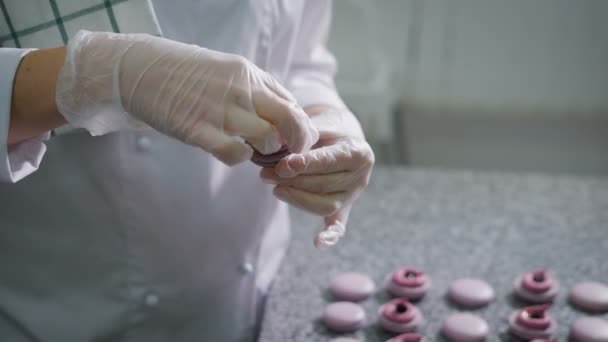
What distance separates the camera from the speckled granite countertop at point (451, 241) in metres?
0.83

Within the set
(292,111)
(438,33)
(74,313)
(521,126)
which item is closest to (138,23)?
(292,111)

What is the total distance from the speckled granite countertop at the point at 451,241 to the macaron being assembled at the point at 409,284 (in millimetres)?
15

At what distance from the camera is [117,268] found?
790 millimetres

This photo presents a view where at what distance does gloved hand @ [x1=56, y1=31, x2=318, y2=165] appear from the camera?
→ 547mm

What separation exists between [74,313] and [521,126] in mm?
1211

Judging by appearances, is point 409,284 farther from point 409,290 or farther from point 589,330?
point 589,330

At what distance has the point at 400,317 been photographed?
0.77 metres

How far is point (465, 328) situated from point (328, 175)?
24 cm

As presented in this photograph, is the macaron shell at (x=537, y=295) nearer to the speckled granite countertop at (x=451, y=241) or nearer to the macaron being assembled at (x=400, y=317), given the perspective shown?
the speckled granite countertop at (x=451, y=241)

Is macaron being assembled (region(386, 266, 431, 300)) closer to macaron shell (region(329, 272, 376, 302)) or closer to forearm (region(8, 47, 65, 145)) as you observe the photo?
macaron shell (region(329, 272, 376, 302))

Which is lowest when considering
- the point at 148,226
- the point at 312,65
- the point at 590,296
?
the point at 590,296

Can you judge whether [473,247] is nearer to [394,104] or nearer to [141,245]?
[141,245]

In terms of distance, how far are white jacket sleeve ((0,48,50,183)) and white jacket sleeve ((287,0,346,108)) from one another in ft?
1.12

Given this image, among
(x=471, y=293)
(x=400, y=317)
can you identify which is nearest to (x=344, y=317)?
(x=400, y=317)
